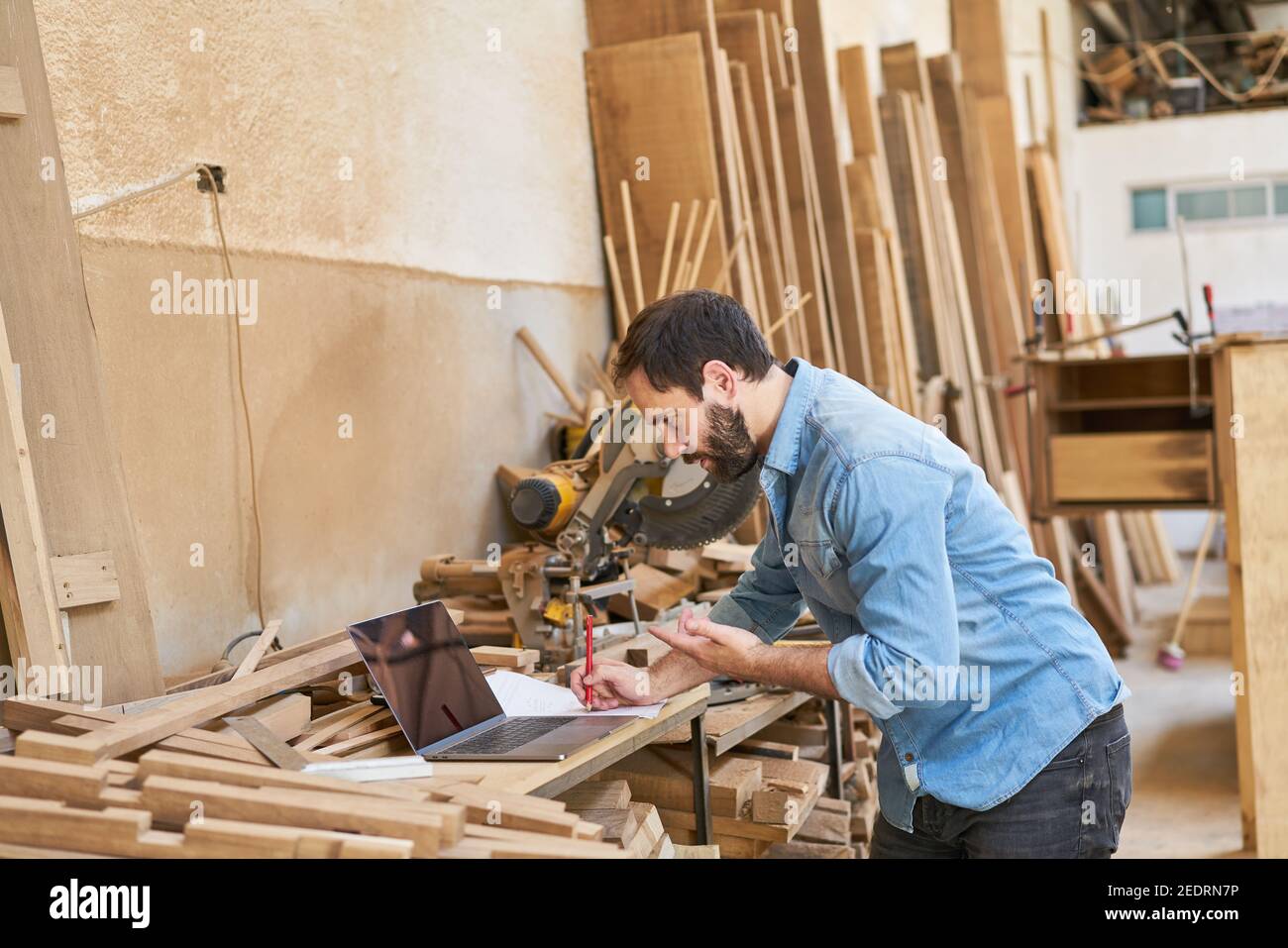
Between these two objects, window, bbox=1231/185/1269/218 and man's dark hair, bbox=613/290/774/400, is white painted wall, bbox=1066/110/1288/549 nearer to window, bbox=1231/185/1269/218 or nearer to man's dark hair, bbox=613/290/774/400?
window, bbox=1231/185/1269/218

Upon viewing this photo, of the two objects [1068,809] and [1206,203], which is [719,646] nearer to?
[1068,809]

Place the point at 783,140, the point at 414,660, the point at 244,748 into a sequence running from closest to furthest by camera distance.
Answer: the point at 244,748 < the point at 414,660 < the point at 783,140

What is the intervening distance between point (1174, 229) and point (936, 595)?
11352 mm

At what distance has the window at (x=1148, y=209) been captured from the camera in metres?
11.9

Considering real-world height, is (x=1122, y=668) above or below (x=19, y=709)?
below

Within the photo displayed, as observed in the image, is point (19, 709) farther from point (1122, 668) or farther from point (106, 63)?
point (1122, 668)

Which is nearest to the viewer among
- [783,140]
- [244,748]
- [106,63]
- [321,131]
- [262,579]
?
[244,748]

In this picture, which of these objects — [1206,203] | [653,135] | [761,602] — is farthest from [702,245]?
[1206,203]

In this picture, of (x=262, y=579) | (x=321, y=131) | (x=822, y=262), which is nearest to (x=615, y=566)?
(x=262, y=579)

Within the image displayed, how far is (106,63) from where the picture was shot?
259 cm

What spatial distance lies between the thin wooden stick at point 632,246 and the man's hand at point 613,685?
2453 millimetres

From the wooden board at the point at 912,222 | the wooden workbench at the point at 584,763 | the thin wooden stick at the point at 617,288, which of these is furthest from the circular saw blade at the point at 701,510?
the wooden board at the point at 912,222

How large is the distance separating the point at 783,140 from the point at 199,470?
3.23 meters

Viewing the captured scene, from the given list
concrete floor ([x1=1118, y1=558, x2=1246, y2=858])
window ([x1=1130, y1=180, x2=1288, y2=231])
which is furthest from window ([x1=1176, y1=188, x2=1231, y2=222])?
concrete floor ([x1=1118, y1=558, x2=1246, y2=858])
